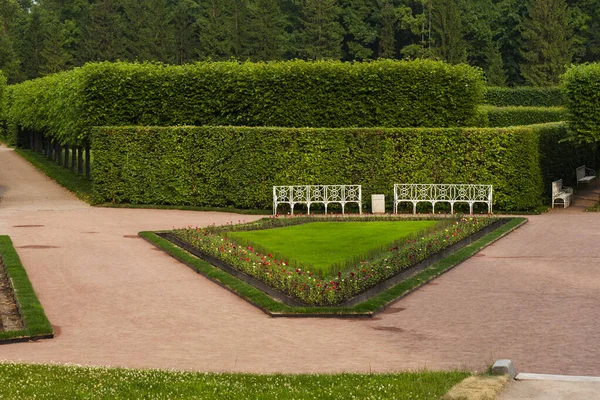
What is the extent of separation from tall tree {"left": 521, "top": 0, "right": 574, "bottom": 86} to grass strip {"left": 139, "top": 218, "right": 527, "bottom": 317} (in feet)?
181

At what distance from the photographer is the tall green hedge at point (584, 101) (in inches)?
1250

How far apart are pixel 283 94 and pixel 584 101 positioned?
1013 cm

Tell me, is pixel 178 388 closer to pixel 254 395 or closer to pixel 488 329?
pixel 254 395

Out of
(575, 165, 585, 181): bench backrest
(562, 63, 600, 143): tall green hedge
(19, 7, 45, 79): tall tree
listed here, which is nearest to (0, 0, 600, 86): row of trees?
(19, 7, 45, 79): tall tree

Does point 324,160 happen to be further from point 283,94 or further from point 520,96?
point 520,96

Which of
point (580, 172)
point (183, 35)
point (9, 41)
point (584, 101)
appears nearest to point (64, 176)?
point (580, 172)

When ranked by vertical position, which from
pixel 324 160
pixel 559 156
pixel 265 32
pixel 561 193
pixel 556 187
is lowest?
pixel 561 193

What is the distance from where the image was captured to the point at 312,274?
1748 cm

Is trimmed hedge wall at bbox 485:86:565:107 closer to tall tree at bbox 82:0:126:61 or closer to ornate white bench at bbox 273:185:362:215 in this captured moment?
tall tree at bbox 82:0:126:61

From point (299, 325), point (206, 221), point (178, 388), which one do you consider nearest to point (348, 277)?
point (299, 325)

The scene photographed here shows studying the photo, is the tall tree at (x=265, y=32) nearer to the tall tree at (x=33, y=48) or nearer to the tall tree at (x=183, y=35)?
the tall tree at (x=183, y=35)

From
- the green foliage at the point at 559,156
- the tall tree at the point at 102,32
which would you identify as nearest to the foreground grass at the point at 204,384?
the green foliage at the point at 559,156

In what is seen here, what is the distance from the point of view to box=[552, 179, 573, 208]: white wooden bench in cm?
3231

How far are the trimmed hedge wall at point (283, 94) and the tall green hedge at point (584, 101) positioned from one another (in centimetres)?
343
